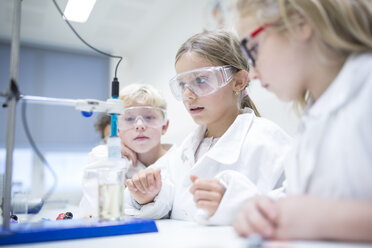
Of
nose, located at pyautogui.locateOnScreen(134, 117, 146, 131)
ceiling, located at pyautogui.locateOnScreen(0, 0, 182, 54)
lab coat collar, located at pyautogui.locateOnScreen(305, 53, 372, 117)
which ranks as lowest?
nose, located at pyautogui.locateOnScreen(134, 117, 146, 131)

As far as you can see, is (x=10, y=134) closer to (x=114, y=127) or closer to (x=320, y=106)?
(x=114, y=127)

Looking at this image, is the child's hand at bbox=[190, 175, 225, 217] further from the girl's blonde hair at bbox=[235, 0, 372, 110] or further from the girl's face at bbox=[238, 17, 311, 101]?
the girl's blonde hair at bbox=[235, 0, 372, 110]

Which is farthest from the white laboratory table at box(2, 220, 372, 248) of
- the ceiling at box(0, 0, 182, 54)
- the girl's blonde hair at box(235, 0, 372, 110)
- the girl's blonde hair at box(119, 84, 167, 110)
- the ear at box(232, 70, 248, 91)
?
the girl's blonde hair at box(119, 84, 167, 110)

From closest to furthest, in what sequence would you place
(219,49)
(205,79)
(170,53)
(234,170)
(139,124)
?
(234,170), (205,79), (219,49), (139,124), (170,53)

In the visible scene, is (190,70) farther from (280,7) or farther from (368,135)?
(368,135)

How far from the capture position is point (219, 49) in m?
1.49

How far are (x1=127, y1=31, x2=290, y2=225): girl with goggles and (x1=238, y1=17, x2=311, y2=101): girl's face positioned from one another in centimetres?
32

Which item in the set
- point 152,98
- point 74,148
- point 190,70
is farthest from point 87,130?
point 190,70

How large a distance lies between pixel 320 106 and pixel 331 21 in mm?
220

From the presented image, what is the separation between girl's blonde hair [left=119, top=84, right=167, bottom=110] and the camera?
199cm

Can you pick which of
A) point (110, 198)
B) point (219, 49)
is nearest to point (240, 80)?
point (219, 49)

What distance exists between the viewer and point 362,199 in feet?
2.24

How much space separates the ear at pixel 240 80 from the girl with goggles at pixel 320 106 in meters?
0.52

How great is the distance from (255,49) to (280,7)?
0.14 meters
